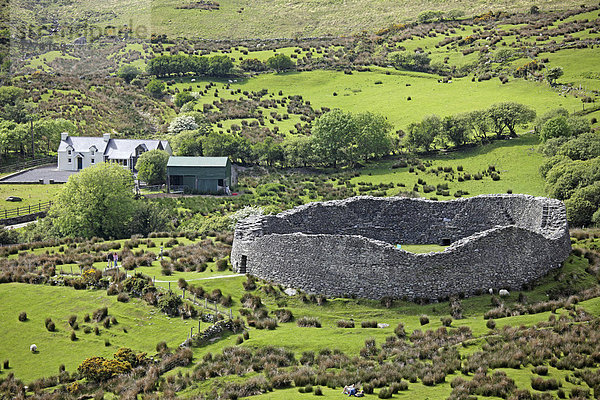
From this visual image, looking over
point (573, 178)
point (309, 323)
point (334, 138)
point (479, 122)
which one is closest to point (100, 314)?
point (309, 323)

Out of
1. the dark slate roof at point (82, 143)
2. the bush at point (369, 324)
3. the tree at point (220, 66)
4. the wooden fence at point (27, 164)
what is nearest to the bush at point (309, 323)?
the bush at point (369, 324)

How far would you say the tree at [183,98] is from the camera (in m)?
129

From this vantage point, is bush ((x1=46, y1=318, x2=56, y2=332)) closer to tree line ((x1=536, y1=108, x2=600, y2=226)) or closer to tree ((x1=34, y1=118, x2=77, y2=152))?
tree line ((x1=536, y1=108, x2=600, y2=226))

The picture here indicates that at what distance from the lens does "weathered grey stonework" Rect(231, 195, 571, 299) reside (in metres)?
36.2

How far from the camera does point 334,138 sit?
9388cm

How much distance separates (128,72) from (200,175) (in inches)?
2789

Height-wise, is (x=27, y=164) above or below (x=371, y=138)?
below

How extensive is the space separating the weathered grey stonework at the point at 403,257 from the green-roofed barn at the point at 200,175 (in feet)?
139

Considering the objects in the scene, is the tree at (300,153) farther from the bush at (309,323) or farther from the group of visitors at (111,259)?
the bush at (309,323)

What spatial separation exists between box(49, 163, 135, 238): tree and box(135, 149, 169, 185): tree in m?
25.2

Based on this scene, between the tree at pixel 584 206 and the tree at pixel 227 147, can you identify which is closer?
the tree at pixel 584 206

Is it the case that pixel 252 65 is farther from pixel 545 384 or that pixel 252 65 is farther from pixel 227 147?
pixel 545 384

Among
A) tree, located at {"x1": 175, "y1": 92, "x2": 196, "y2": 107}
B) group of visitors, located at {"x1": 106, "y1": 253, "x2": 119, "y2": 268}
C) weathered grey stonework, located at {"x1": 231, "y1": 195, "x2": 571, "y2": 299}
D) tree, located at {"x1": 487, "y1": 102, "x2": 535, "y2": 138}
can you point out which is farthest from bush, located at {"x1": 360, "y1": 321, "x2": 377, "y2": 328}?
tree, located at {"x1": 175, "y1": 92, "x2": 196, "y2": 107}

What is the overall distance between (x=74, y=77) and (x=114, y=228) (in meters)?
95.8
